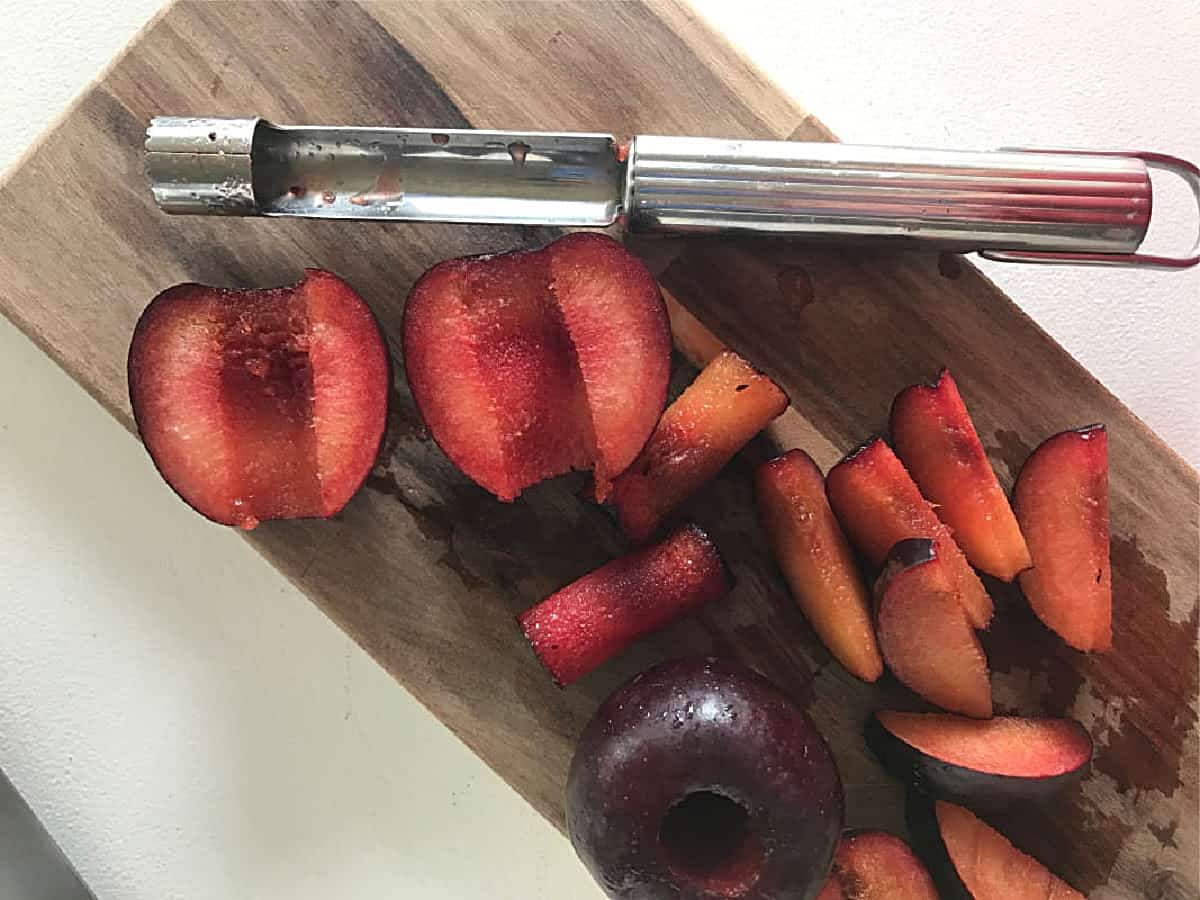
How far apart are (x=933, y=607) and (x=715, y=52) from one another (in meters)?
0.71

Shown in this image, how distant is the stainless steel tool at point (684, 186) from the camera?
4.25 ft

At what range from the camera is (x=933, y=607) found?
50.9 inches

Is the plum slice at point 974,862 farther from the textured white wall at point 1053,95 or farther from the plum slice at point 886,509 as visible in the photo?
the textured white wall at point 1053,95

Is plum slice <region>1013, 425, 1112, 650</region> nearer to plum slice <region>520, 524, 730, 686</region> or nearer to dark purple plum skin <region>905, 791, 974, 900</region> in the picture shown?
dark purple plum skin <region>905, 791, 974, 900</region>

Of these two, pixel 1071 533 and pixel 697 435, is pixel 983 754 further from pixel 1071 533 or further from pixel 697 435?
pixel 697 435

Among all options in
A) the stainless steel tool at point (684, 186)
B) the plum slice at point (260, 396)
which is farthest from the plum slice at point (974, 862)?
the plum slice at point (260, 396)

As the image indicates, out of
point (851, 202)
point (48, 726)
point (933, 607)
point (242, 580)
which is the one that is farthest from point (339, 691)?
point (851, 202)

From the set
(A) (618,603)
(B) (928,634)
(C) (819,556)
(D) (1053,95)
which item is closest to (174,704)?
(A) (618,603)

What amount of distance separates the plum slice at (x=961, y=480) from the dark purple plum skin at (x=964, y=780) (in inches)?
9.2

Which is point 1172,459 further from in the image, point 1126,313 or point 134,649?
point 134,649

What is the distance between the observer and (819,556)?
1346 mm

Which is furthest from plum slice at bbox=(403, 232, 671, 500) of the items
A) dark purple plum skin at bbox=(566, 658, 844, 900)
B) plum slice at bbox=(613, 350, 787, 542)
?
dark purple plum skin at bbox=(566, 658, 844, 900)

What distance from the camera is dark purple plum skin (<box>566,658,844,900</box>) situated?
3.84ft

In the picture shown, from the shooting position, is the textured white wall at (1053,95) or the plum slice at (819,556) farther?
the textured white wall at (1053,95)
